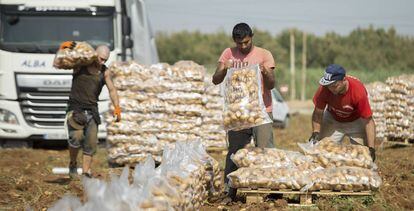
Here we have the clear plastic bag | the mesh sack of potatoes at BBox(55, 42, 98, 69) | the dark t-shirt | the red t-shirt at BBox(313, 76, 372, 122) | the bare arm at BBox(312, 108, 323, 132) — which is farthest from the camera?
the dark t-shirt

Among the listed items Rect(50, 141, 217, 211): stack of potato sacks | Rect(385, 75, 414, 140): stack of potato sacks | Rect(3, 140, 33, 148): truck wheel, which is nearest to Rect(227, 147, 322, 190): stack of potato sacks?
Rect(50, 141, 217, 211): stack of potato sacks

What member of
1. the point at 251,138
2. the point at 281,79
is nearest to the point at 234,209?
the point at 251,138

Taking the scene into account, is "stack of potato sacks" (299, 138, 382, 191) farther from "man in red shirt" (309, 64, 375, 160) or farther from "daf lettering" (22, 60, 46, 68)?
"daf lettering" (22, 60, 46, 68)

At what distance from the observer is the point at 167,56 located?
2178 inches

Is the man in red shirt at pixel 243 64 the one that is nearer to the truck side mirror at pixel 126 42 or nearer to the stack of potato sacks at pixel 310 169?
the stack of potato sacks at pixel 310 169

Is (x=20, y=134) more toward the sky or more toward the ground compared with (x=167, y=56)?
more toward the sky

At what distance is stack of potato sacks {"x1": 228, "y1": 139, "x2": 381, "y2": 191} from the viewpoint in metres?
7.47

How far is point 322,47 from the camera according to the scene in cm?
5453

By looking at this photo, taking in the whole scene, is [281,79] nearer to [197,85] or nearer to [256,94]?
[197,85]

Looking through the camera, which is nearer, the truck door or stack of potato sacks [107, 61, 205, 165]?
stack of potato sacks [107, 61, 205, 165]

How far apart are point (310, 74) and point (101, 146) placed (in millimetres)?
32902

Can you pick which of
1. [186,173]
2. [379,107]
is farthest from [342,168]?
[379,107]

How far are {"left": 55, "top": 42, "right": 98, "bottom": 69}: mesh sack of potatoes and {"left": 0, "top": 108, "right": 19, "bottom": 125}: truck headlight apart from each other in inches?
163

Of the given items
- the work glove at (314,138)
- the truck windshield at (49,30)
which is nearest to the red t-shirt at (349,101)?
the work glove at (314,138)
